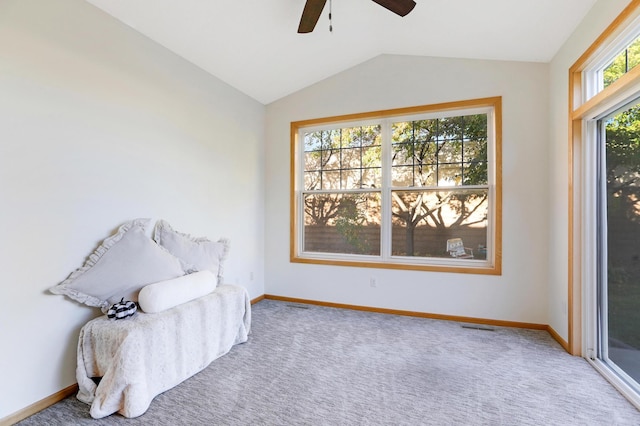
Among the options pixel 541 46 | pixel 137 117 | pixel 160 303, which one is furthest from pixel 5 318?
pixel 541 46

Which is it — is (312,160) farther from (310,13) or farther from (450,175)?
(310,13)

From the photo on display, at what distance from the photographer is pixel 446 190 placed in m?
3.41

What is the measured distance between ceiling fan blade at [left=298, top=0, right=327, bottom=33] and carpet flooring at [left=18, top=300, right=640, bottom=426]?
8.53 feet

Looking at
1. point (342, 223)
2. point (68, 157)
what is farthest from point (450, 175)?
point (68, 157)

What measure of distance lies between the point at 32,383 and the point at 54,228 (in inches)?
37.3

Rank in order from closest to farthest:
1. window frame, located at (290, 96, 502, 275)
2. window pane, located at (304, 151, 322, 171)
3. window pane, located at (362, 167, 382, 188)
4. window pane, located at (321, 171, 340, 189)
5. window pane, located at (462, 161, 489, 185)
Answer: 1. window frame, located at (290, 96, 502, 275)
2. window pane, located at (462, 161, 489, 185)
3. window pane, located at (362, 167, 382, 188)
4. window pane, located at (321, 171, 340, 189)
5. window pane, located at (304, 151, 322, 171)

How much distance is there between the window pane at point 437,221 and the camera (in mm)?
3299

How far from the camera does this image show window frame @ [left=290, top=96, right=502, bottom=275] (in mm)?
3133

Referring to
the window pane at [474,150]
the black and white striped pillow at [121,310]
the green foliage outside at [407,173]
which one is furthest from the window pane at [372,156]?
the black and white striped pillow at [121,310]

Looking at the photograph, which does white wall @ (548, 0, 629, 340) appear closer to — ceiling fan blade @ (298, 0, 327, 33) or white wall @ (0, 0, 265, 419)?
ceiling fan blade @ (298, 0, 327, 33)

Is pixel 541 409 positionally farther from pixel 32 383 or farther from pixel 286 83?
pixel 286 83

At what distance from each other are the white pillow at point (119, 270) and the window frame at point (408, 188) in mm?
1978

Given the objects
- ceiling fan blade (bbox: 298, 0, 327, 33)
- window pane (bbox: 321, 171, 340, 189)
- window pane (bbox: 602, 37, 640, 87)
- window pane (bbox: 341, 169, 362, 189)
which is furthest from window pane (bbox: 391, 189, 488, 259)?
ceiling fan blade (bbox: 298, 0, 327, 33)

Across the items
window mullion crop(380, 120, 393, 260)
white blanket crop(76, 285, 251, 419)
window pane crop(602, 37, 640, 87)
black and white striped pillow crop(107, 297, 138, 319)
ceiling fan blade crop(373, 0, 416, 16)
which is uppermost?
ceiling fan blade crop(373, 0, 416, 16)
